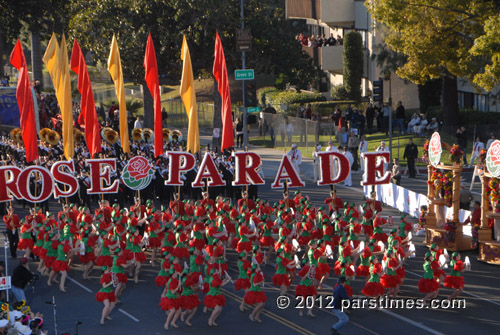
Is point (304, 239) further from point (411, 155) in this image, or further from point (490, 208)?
point (411, 155)

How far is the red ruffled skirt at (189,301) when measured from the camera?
1712 cm

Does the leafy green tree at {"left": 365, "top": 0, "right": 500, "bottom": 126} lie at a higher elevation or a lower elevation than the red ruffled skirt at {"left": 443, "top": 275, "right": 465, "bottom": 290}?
higher

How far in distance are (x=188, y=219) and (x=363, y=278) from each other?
17.0 feet

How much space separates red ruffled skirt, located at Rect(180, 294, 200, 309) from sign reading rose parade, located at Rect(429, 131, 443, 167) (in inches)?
356

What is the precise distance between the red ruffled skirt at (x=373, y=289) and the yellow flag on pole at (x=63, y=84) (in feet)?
38.3

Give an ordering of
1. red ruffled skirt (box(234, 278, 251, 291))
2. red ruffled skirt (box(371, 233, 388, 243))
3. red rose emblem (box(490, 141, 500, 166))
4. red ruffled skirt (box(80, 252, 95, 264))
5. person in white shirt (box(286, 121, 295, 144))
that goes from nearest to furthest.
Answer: red ruffled skirt (box(234, 278, 251, 291))
red rose emblem (box(490, 141, 500, 166))
red ruffled skirt (box(80, 252, 95, 264))
red ruffled skirt (box(371, 233, 388, 243))
person in white shirt (box(286, 121, 295, 144))

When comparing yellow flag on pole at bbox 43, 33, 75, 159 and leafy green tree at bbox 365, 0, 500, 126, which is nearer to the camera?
yellow flag on pole at bbox 43, 33, 75, 159

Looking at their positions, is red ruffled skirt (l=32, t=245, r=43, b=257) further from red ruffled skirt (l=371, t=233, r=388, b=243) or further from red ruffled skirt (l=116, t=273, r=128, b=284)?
red ruffled skirt (l=371, t=233, r=388, b=243)

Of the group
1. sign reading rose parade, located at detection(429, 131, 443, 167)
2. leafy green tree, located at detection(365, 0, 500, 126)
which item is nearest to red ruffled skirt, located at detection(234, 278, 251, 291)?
sign reading rose parade, located at detection(429, 131, 443, 167)

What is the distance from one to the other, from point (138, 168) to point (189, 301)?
309 inches

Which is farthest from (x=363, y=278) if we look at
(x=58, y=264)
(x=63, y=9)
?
(x=63, y=9)

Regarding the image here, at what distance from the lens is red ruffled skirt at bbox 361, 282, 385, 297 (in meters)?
18.0

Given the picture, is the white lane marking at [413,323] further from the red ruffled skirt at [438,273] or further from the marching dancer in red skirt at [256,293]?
the marching dancer in red skirt at [256,293]

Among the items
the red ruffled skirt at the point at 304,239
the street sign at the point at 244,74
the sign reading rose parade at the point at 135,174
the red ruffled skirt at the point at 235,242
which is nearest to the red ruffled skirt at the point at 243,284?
the red ruffled skirt at the point at 235,242
